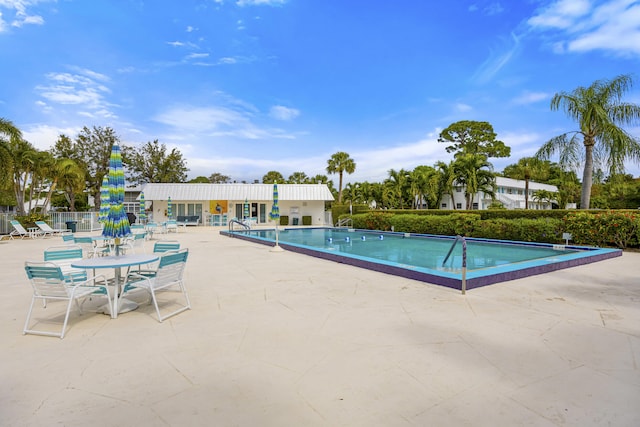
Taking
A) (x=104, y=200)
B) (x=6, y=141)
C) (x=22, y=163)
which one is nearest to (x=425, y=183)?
(x=104, y=200)

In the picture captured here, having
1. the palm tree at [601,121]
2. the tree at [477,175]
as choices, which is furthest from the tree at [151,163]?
the palm tree at [601,121]

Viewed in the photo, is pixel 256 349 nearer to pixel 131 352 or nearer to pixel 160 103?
pixel 131 352

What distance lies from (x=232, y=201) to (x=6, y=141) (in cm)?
1650

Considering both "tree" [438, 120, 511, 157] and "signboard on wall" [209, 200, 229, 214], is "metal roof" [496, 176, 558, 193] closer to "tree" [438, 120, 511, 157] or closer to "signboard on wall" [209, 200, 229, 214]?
"tree" [438, 120, 511, 157]

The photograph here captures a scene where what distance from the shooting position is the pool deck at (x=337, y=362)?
2320mm

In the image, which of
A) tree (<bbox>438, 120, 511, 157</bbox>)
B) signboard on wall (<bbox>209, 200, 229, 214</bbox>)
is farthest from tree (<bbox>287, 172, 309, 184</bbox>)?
signboard on wall (<bbox>209, 200, 229, 214</bbox>)

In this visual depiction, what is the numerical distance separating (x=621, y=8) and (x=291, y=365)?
17158 millimetres

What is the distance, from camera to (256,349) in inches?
134

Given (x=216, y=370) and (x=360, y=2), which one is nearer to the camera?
(x=216, y=370)

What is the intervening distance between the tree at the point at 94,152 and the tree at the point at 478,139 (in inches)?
1710

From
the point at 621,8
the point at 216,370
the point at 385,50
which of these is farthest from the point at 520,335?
the point at 385,50

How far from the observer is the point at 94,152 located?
3638 centimetres

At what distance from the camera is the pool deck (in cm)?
232

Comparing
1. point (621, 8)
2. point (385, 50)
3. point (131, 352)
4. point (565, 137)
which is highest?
point (385, 50)
